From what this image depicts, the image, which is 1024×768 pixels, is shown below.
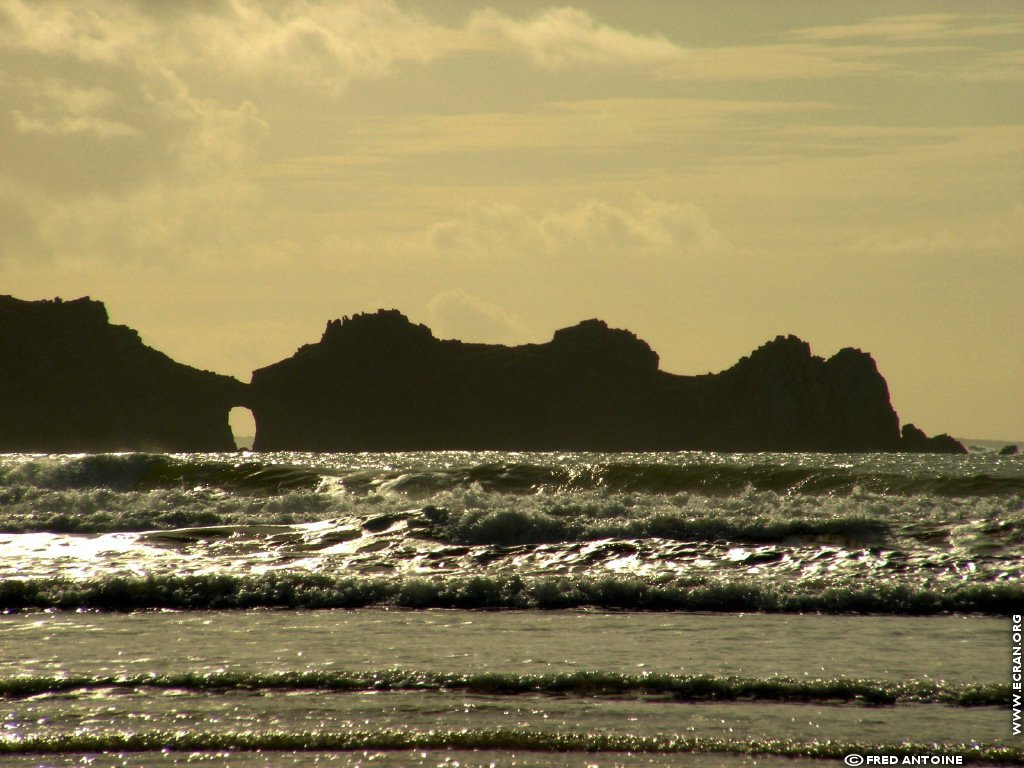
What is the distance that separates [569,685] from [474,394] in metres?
124

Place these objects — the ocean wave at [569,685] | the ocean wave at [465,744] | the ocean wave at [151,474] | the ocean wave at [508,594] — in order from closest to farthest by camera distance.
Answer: the ocean wave at [465,744]
the ocean wave at [569,685]
the ocean wave at [508,594]
the ocean wave at [151,474]

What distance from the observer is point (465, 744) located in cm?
866

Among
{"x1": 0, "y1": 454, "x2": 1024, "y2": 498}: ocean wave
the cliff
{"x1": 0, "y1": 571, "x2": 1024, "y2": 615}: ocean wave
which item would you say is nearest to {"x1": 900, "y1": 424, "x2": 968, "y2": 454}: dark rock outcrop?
the cliff

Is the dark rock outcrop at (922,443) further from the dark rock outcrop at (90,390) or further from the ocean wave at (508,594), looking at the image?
the ocean wave at (508,594)

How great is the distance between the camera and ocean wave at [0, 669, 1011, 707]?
9.99m

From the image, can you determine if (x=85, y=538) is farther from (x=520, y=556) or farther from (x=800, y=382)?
(x=800, y=382)

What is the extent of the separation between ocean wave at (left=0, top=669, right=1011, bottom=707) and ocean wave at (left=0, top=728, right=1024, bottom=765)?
4.11ft

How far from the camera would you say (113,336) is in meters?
133

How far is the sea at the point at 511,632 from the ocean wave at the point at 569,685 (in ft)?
0.10

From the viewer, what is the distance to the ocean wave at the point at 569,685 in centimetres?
999

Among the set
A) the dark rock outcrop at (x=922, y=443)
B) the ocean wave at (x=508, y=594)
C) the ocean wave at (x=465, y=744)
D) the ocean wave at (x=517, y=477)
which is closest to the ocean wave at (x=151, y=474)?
the ocean wave at (x=517, y=477)

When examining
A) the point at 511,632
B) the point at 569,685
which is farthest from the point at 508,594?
the point at 569,685

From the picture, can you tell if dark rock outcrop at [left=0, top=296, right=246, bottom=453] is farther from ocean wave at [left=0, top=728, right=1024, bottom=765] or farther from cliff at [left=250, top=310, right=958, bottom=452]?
ocean wave at [left=0, top=728, right=1024, bottom=765]

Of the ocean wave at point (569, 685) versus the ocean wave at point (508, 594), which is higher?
the ocean wave at point (508, 594)
